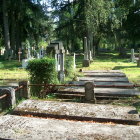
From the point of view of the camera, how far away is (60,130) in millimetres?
4215

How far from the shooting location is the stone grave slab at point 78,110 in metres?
5.05

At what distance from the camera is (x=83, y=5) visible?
22797 mm

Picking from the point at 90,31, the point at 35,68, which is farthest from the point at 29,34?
the point at 35,68

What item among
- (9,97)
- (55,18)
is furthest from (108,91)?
(55,18)

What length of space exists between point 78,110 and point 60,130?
1194mm

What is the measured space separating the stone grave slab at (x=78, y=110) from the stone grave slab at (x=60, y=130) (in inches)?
22.4

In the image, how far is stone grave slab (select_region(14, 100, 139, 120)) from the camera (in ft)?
16.6

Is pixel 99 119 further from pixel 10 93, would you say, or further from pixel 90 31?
pixel 90 31

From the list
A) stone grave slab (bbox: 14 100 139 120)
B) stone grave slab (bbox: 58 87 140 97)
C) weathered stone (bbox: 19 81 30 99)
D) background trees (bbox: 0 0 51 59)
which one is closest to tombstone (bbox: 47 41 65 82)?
stone grave slab (bbox: 58 87 140 97)

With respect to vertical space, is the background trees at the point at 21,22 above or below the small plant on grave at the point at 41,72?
above

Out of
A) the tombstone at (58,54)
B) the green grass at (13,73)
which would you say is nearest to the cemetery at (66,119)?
the tombstone at (58,54)

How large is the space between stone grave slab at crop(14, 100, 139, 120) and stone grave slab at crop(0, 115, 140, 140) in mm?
569

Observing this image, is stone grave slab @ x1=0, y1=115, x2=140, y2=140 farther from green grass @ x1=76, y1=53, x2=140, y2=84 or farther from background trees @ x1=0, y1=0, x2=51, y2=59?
background trees @ x1=0, y1=0, x2=51, y2=59

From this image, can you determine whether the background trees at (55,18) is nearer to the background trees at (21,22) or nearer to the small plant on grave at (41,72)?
the background trees at (21,22)
